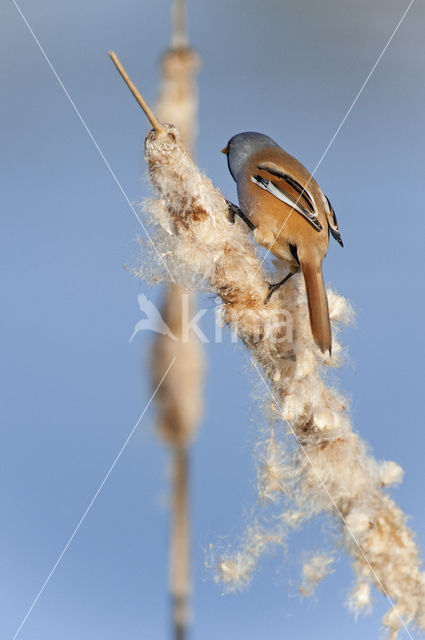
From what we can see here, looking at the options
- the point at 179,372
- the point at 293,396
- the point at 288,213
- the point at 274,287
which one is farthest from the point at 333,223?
the point at 179,372

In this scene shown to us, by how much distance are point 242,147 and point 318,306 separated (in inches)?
20.4

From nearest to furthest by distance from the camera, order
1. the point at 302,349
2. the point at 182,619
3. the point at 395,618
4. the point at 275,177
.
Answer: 1. the point at 182,619
2. the point at 395,618
3. the point at 302,349
4. the point at 275,177

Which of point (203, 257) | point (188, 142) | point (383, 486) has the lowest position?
point (383, 486)

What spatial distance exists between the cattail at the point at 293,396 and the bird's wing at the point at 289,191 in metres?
0.18

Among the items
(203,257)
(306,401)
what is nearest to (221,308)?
(203,257)

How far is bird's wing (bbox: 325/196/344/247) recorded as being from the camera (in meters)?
1.31

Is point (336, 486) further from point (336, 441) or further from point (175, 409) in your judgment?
point (175, 409)

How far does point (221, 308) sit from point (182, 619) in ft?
1.73

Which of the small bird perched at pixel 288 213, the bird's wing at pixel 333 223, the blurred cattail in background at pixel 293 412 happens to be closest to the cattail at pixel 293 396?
the blurred cattail in background at pixel 293 412

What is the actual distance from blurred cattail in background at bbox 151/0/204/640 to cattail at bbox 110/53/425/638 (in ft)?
0.14

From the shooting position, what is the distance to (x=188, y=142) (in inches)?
41.3

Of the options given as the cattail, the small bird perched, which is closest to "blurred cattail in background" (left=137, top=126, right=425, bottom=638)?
the cattail

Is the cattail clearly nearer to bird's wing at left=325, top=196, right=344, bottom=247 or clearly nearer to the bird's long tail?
the bird's long tail

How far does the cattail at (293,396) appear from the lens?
3.01 ft
